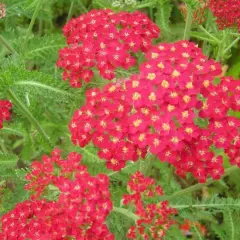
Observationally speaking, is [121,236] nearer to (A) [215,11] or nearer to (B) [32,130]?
(B) [32,130]

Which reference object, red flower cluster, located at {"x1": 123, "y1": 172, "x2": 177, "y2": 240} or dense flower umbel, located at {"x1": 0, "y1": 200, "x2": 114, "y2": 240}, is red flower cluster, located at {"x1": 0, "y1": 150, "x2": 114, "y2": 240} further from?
red flower cluster, located at {"x1": 123, "y1": 172, "x2": 177, "y2": 240}

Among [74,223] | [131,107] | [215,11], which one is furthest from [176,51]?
[74,223]

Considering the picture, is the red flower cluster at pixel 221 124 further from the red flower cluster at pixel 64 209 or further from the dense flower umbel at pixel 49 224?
the dense flower umbel at pixel 49 224

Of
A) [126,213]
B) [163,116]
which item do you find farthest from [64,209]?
[163,116]

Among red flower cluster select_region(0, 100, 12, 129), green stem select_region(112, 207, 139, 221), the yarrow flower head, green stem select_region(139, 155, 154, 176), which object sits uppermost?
the yarrow flower head

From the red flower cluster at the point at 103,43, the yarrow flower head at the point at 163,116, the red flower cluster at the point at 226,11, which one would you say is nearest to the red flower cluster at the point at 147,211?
the yarrow flower head at the point at 163,116

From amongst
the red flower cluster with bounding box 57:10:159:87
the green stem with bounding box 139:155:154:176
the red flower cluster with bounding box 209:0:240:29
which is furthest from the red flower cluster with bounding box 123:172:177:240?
the red flower cluster with bounding box 209:0:240:29

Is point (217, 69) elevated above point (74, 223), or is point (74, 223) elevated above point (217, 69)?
point (217, 69)
